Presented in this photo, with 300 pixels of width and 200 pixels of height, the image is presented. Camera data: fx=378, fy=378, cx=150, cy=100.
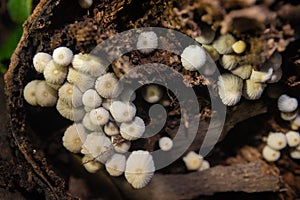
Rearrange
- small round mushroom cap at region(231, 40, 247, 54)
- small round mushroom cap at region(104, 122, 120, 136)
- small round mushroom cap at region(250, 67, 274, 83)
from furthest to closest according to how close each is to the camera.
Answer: small round mushroom cap at region(104, 122, 120, 136) < small round mushroom cap at region(250, 67, 274, 83) < small round mushroom cap at region(231, 40, 247, 54)

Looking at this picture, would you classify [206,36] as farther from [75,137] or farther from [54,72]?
[75,137]

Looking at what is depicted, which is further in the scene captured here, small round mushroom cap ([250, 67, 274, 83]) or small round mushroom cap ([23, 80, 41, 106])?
small round mushroom cap ([23, 80, 41, 106])

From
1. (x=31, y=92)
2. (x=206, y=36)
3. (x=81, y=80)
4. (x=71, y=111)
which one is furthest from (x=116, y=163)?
(x=206, y=36)

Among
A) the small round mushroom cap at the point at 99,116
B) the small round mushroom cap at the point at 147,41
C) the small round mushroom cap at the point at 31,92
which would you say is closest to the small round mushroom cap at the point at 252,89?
the small round mushroom cap at the point at 147,41

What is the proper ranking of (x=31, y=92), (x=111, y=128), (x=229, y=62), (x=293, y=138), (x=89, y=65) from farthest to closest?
(x=293, y=138), (x=31, y=92), (x=111, y=128), (x=89, y=65), (x=229, y=62)

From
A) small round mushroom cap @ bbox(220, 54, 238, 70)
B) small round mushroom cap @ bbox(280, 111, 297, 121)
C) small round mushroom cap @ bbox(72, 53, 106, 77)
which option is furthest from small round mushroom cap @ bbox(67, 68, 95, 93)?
small round mushroom cap @ bbox(280, 111, 297, 121)

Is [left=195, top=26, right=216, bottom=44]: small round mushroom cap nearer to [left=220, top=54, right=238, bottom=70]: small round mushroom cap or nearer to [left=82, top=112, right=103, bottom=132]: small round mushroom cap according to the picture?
[left=220, top=54, right=238, bottom=70]: small round mushroom cap

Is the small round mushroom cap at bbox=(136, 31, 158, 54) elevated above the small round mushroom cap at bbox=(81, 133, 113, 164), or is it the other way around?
the small round mushroom cap at bbox=(136, 31, 158, 54)
